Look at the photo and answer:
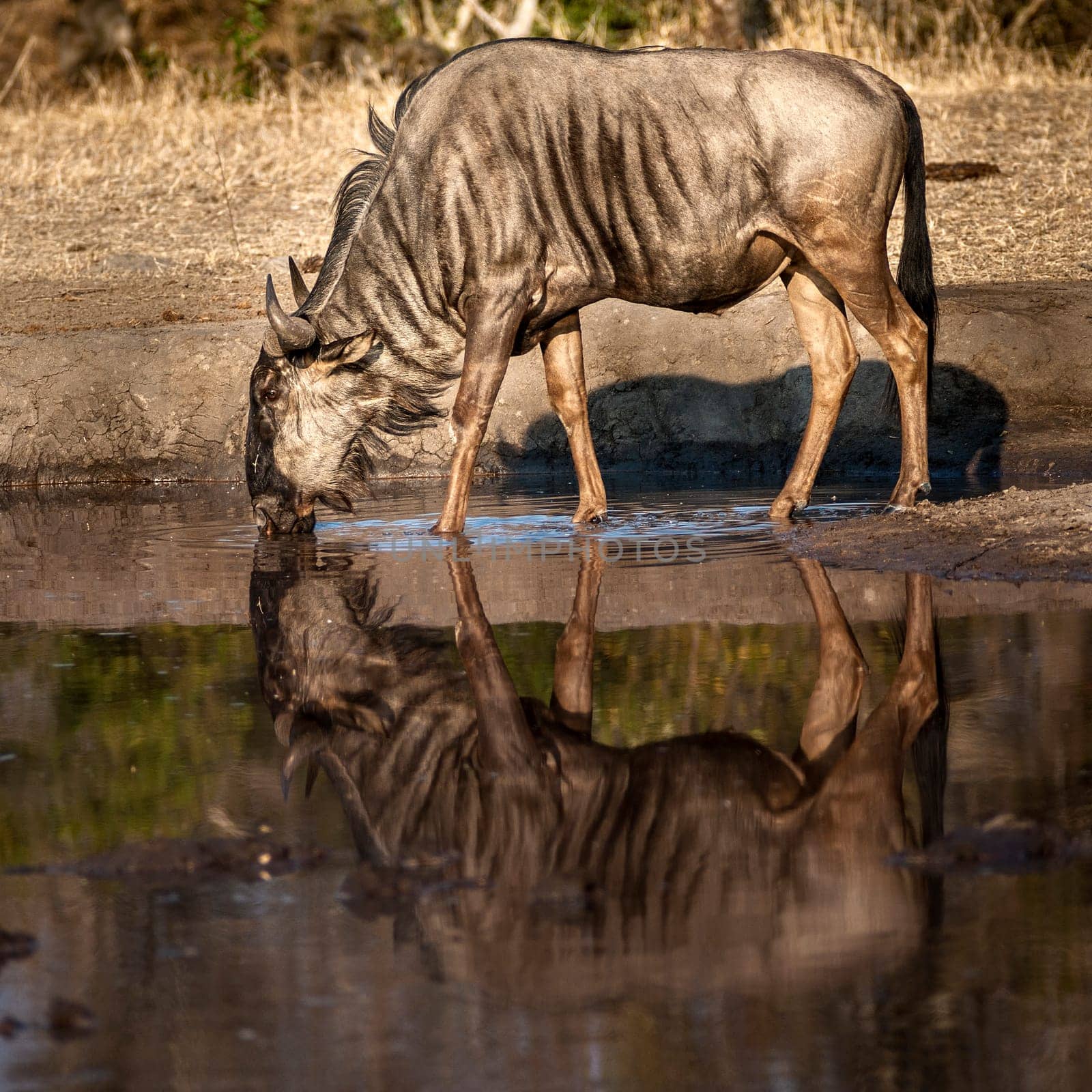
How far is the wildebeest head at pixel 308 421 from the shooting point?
726 centimetres

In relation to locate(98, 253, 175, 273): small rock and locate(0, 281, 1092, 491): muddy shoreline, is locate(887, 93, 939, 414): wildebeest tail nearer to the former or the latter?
locate(0, 281, 1092, 491): muddy shoreline

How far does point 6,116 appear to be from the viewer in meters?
18.0

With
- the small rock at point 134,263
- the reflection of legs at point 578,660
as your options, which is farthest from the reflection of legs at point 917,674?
the small rock at point 134,263

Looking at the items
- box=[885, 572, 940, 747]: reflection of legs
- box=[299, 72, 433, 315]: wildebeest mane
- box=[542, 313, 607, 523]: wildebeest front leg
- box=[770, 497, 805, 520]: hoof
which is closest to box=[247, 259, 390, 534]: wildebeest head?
box=[299, 72, 433, 315]: wildebeest mane

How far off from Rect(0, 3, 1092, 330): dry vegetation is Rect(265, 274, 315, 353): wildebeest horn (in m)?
4.06

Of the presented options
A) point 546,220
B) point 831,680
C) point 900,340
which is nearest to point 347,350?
point 546,220

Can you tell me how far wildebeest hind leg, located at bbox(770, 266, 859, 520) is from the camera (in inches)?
304

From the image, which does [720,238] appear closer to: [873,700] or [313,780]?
[873,700]

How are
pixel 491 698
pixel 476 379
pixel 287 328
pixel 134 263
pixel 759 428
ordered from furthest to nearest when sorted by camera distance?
1. pixel 134 263
2. pixel 759 428
3. pixel 476 379
4. pixel 287 328
5. pixel 491 698

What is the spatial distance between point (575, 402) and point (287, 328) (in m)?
1.41

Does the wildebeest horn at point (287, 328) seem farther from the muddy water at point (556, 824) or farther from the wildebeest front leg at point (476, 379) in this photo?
the muddy water at point (556, 824)

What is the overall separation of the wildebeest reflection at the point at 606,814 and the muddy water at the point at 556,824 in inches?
0.4

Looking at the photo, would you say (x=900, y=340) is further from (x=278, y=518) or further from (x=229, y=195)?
(x=229, y=195)

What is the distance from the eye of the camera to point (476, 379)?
7094 mm
